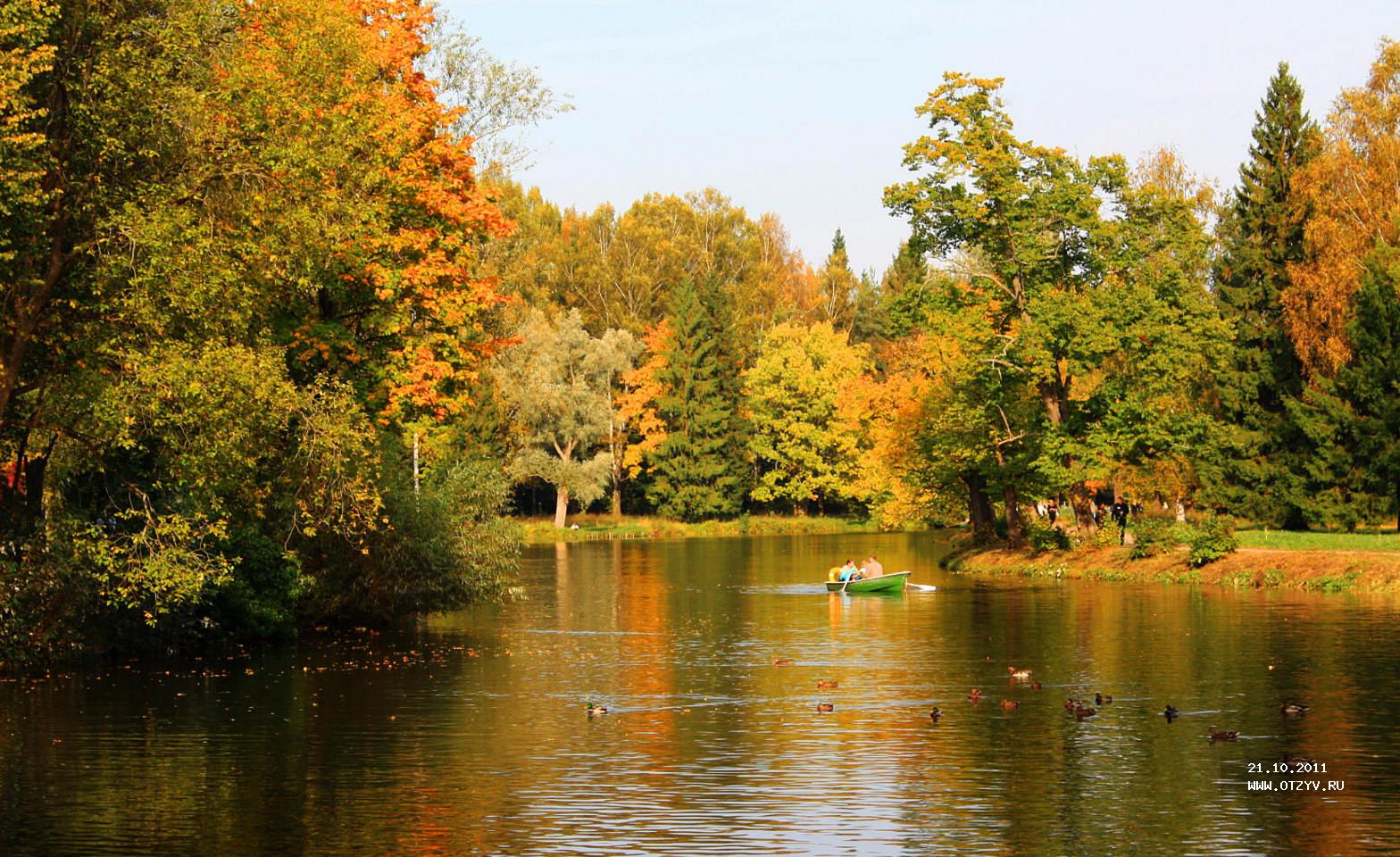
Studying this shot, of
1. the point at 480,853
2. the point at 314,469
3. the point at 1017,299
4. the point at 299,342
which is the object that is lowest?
the point at 480,853

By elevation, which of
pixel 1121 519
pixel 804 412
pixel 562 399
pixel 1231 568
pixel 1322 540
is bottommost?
pixel 1231 568

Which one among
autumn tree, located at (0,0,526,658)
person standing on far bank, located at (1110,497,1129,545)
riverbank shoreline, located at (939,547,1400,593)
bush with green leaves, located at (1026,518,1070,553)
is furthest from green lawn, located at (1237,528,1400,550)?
autumn tree, located at (0,0,526,658)

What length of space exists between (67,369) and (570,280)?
100 m

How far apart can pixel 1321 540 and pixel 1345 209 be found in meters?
18.8

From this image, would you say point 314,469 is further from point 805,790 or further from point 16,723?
point 805,790

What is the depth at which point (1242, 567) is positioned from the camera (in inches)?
2195

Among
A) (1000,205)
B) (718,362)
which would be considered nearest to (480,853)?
(1000,205)

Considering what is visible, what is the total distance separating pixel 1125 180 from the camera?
63906 mm

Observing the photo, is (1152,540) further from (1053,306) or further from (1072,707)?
(1072,707)

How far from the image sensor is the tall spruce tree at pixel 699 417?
115 metres

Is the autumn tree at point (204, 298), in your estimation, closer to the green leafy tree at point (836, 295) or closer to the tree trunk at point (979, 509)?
the tree trunk at point (979, 509)

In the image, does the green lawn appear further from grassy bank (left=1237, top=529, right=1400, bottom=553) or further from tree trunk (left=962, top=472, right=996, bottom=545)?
tree trunk (left=962, top=472, right=996, bottom=545)

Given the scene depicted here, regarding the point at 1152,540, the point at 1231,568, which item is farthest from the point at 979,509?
the point at 1231,568

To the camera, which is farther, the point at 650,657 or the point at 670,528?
the point at 670,528
